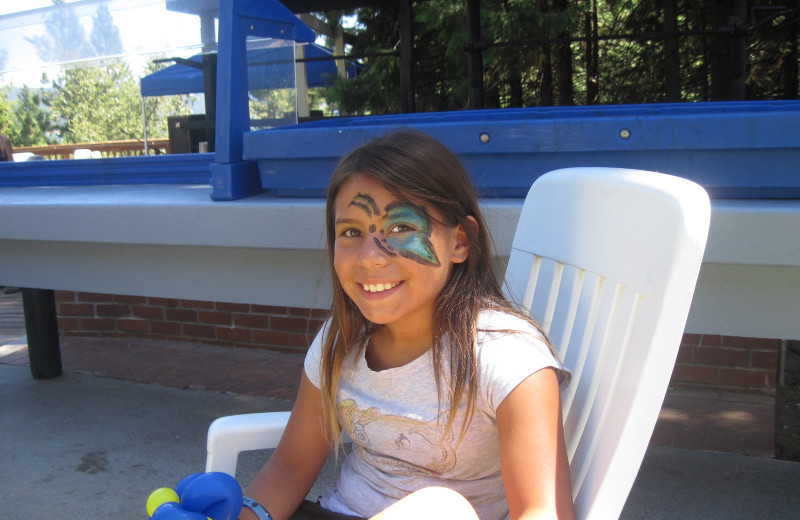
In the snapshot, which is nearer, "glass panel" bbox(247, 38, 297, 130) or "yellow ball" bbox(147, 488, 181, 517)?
"yellow ball" bbox(147, 488, 181, 517)

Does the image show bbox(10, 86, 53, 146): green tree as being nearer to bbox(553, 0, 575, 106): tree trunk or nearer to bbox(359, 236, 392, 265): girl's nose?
bbox(359, 236, 392, 265): girl's nose

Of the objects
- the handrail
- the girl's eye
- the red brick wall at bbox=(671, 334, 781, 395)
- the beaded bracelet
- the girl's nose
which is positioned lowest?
the red brick wall at bbox=(671, 334, 781, 395)

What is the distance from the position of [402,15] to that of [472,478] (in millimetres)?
3404

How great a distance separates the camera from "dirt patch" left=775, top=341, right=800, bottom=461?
2510mm

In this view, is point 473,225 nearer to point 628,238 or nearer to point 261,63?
point 628,238

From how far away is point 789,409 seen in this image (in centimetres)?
257

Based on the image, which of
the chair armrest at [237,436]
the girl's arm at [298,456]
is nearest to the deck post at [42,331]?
the chair armrest at [237,436]

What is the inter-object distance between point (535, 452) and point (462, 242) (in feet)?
1.52

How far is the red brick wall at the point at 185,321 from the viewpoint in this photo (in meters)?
4.25

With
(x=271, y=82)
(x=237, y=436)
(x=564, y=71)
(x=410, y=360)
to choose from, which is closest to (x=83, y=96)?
(x=271, y=82)

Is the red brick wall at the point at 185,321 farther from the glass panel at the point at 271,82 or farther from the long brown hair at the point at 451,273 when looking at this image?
the long brown hair at the point at 451,273

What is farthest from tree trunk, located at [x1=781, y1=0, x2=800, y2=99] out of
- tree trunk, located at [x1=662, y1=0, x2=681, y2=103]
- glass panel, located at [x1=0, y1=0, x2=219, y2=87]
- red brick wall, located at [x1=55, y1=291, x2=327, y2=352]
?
glass panel, located at [x1=0, y1=0, x2=219, y2=87]

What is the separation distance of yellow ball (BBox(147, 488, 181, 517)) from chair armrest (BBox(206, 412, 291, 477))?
1.11 ft

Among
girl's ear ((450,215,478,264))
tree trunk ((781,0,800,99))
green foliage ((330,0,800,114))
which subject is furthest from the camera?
tree trunk ((781,0,800,99))
